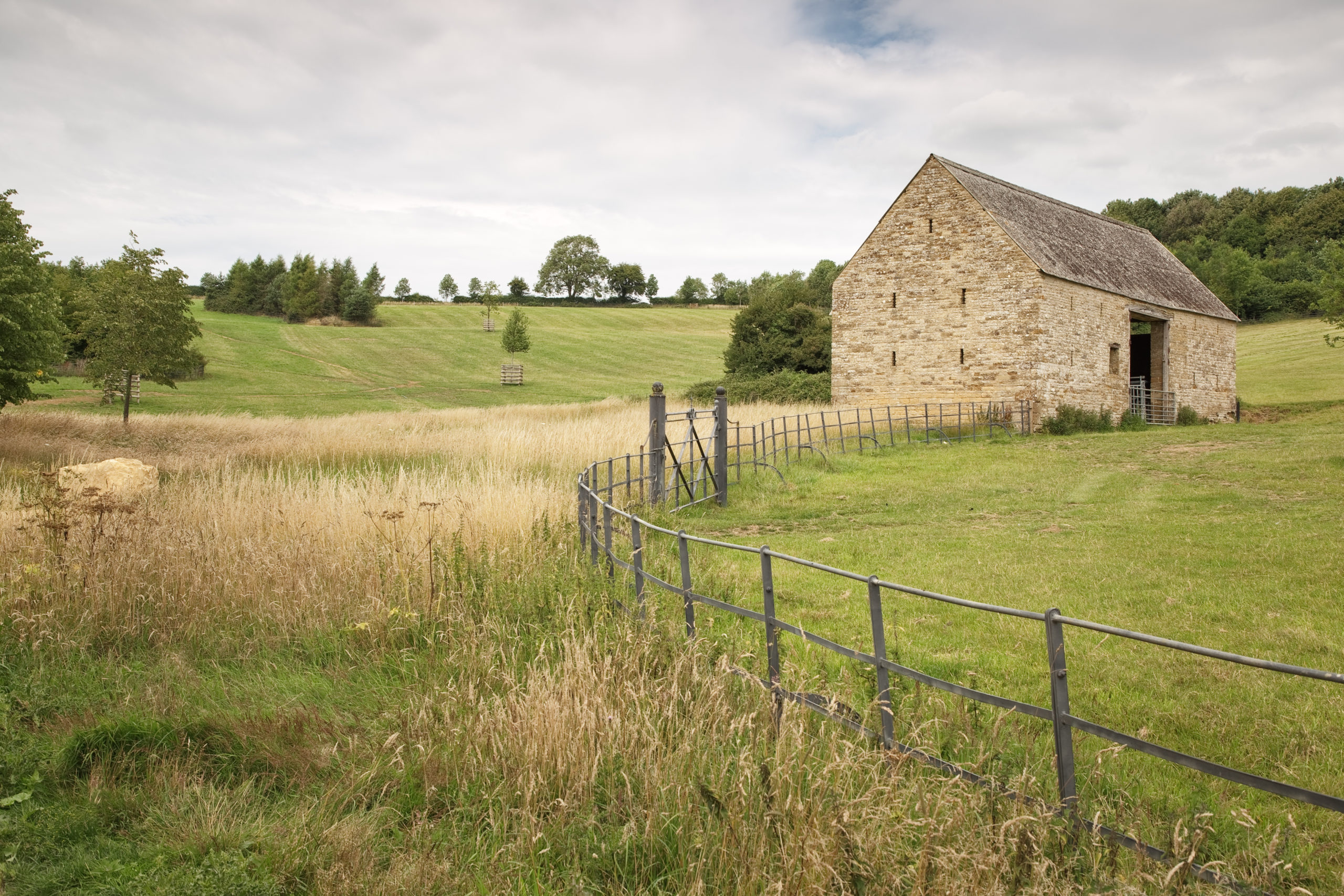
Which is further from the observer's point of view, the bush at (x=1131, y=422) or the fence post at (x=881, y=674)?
the bush at (x=1131, y=422)

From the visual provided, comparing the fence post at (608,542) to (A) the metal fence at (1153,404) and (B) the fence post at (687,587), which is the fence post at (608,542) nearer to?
(B) the fence post at (687,587)

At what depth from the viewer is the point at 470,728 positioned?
4.25 metres

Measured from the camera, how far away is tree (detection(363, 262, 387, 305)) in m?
73.4

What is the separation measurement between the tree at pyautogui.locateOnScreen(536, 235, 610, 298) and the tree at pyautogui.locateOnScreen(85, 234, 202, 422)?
3016 inches

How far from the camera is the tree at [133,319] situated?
23531 mm

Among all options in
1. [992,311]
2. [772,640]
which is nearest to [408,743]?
[772,640]

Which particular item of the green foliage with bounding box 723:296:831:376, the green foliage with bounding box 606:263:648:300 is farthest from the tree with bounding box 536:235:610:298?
the green foliage with bounding box 723:296:831:376

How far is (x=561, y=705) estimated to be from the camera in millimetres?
4113

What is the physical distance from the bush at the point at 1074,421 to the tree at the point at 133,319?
26.0m

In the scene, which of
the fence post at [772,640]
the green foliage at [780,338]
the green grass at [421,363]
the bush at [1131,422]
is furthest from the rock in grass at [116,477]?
the green foliage at [780,338]

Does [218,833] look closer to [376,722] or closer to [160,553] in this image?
[376,722]

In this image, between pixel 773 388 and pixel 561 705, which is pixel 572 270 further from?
pixel 561 705

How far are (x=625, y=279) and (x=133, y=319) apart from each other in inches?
3166

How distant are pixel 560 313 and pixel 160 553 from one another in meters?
77.0
